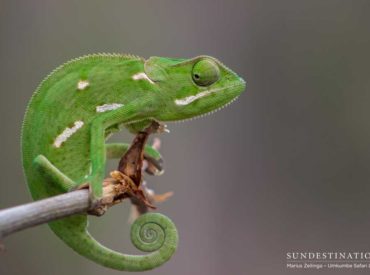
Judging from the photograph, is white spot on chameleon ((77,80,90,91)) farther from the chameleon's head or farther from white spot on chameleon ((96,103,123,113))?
the chameleon's head

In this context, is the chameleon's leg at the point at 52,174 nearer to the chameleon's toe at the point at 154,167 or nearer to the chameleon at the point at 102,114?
the chameleon at the point at 102,114

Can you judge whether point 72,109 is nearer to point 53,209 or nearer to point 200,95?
point 200,95

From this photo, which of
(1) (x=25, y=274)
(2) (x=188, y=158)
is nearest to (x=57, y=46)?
(2) (x=188, y=158)

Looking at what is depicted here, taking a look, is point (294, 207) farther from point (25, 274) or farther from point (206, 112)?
point (206, 112)

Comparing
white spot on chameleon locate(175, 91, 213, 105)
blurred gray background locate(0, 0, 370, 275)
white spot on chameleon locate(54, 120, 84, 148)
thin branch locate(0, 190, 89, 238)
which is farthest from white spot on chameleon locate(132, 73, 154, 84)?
→ blurred gray background locate(0, 0, 370, 275)

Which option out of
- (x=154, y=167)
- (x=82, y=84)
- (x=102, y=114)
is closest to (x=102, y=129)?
(x=102, y=114)
